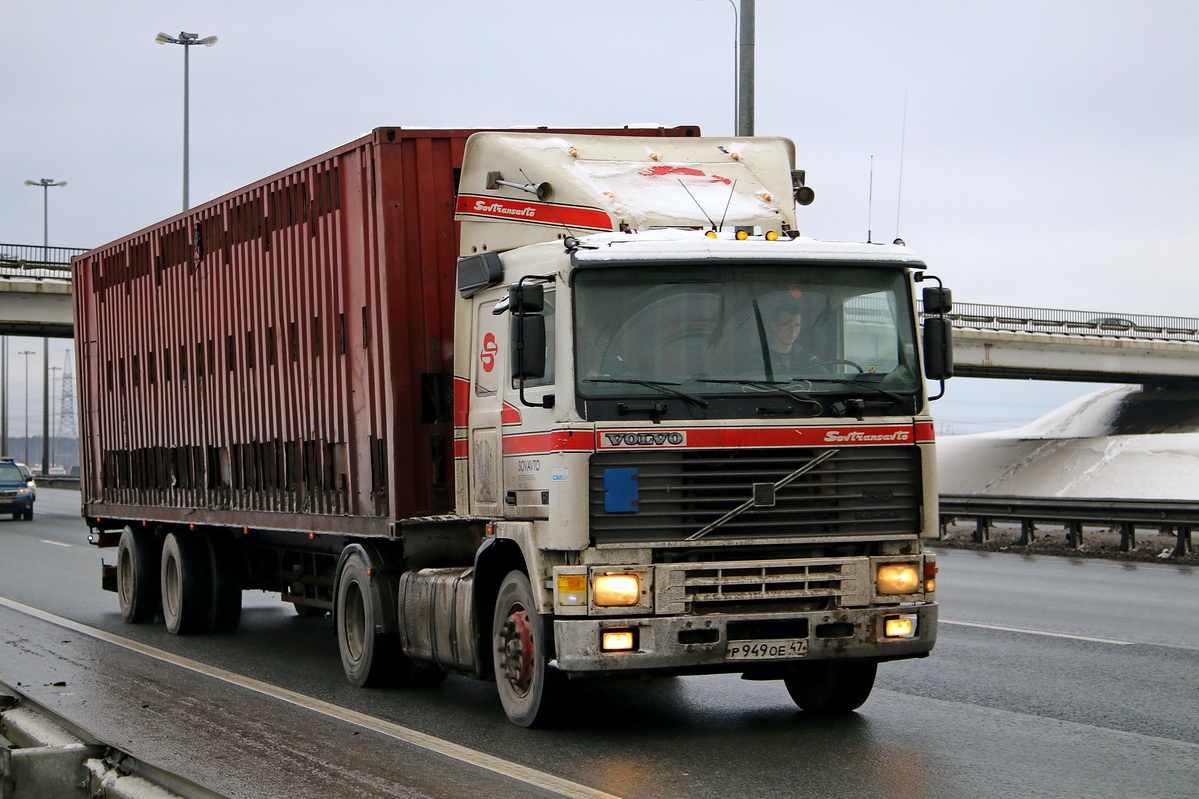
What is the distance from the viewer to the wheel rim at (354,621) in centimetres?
1081

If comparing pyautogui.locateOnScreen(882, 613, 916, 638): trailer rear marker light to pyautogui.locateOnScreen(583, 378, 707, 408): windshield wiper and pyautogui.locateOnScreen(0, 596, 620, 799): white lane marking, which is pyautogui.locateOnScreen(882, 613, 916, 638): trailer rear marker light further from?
pyautogui.locateOnScreen(0, 596, 620, 799): white lane marking

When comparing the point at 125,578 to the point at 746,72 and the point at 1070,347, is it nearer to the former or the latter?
the point at 746,72

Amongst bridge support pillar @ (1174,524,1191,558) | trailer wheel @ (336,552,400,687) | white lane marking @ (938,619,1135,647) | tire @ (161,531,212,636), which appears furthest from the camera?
bridge support pillar @ (1174,524,1191,558)

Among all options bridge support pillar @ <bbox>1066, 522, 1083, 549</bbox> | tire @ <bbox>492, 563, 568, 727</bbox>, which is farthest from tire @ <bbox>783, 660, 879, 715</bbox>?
bridge support pillar @ <bbox>1066, 522, 1083, 549</bbox>

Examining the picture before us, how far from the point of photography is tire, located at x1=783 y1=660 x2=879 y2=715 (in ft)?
29.3

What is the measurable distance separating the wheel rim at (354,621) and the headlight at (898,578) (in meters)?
3.98

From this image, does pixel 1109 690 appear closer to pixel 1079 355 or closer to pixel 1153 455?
pixel 1153 455

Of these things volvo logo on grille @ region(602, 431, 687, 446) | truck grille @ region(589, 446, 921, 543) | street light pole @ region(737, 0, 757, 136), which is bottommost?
truck grille @ region(589, 446, 921, 543)

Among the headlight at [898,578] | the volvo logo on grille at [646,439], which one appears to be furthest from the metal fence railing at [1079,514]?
the volvo logo on grille at [646,439]

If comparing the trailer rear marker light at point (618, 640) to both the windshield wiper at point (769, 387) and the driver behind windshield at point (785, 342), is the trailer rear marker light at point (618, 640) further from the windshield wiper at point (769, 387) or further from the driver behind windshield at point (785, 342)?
the driver behind windshield at point (785, 342)

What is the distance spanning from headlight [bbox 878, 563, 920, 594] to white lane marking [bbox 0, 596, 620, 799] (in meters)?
2.11

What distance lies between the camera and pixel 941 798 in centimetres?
671

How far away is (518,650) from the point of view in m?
8.60

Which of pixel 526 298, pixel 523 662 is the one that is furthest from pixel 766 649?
pixel 526 298
